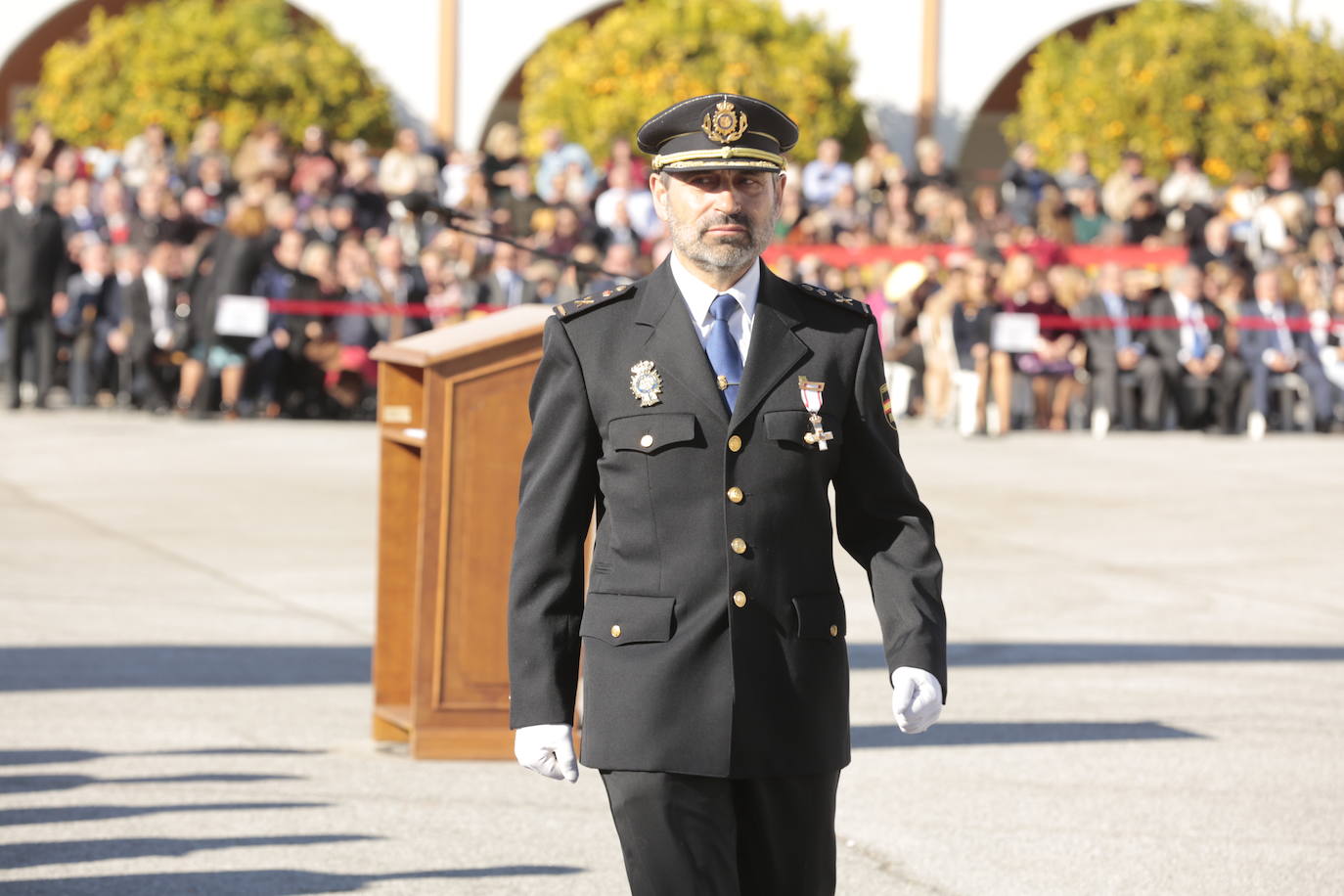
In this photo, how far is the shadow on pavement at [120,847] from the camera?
19.7ft

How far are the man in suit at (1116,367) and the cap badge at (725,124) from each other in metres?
15.7

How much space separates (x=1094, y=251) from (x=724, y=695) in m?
18.9

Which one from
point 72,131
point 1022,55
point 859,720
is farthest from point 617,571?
point 1022,55

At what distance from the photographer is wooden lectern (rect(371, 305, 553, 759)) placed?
7.05 metres

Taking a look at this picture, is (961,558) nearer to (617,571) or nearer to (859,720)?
(859,720)

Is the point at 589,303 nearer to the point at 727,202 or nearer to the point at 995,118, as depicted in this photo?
the point at 727,202

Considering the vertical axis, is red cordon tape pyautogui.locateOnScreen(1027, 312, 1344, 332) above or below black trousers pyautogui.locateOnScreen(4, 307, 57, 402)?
above

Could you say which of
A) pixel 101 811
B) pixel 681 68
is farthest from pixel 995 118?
pixel 101 811

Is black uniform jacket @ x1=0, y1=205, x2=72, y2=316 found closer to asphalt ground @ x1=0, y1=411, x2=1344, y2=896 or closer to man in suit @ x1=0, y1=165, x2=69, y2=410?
man in suit @ x1=0, y1=165, x2=69, y2=410

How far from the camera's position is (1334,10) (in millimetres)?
29141

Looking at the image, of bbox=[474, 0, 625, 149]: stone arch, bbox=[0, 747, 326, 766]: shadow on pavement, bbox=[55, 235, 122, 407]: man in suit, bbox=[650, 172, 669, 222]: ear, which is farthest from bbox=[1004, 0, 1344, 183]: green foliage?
bbox=[650, 172, 669, 222]: ear

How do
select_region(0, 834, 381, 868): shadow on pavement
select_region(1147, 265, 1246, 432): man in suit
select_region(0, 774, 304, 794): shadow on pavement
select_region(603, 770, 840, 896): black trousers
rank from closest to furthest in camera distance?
select_region(603, 770, 840, 896): black trousers → select_region(0, 834, 381, 868): shadow on pavement → select_region(0, 774, 304, 794): shadow on pavement → select_region(1147, 265, 1246, 432): man in suit

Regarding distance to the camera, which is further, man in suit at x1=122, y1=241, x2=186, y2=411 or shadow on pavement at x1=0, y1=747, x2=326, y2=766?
man in suit at x1=122, y1=241, x2=186, y2=411

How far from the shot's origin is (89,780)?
6914 millimetres
